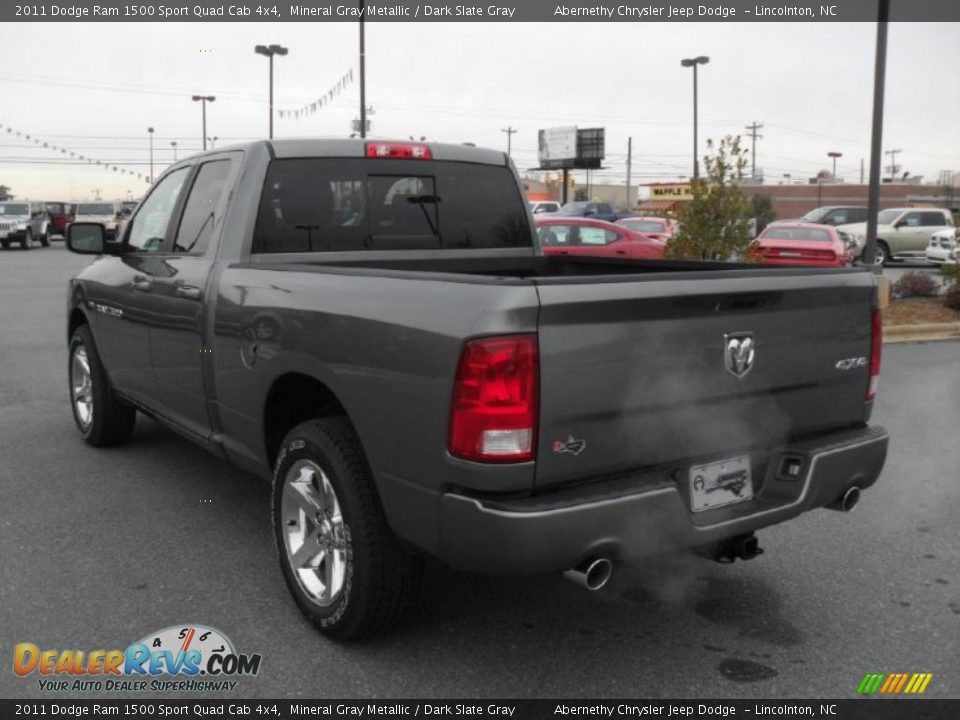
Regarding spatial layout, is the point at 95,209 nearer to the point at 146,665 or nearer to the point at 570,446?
the point at 146,665

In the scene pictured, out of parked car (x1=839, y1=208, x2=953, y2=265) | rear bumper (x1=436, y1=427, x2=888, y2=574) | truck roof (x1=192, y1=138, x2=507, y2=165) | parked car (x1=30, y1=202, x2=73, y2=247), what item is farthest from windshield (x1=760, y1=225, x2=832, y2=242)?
parked car (x1=30, y1=202, x2=73, y2=247)

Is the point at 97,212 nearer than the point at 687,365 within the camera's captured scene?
No

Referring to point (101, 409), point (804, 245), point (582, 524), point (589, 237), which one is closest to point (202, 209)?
point (101, 409)

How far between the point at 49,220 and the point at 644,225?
32.2 m

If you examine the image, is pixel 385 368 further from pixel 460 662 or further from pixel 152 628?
pixel 152 628

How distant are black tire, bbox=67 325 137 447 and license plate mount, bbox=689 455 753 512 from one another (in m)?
3.98

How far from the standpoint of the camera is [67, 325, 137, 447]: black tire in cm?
590

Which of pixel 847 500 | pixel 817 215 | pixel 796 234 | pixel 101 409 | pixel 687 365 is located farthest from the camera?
pixel 817 215

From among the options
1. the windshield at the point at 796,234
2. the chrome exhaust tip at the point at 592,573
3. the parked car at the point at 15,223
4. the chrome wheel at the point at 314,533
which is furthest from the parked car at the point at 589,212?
the chrome exhaust tip at the point at 592,573

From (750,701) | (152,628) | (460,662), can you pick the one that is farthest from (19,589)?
(750,701)

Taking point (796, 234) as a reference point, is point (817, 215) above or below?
above

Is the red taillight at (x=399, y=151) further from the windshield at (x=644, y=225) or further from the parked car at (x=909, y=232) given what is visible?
the parked car at (x=909, y=232)

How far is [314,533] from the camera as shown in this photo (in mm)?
3557

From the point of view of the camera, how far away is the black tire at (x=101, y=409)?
5898mm
